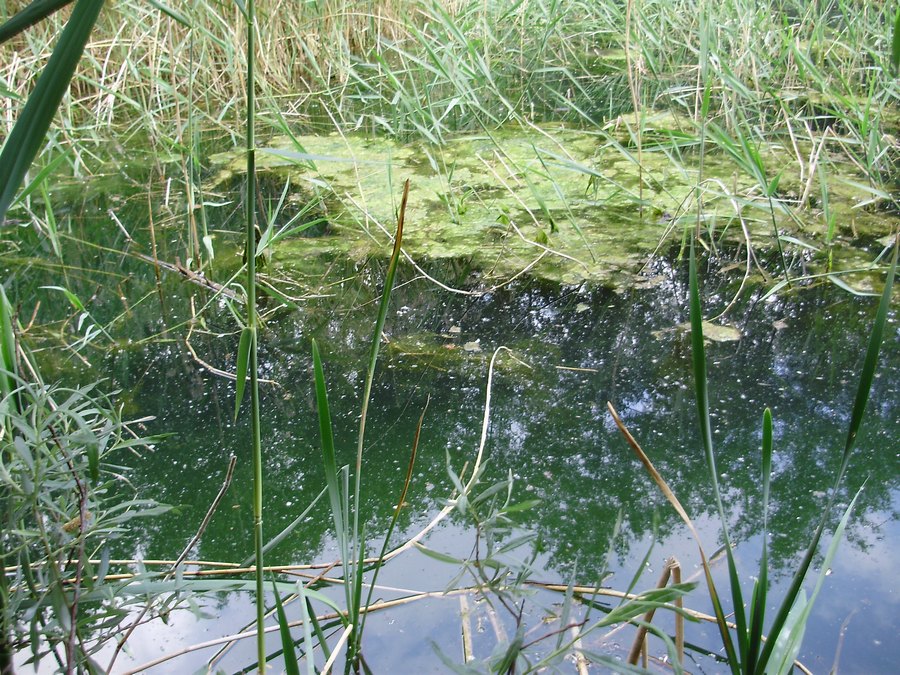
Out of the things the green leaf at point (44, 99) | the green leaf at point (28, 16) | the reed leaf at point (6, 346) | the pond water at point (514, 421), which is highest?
the green leaf at point (28, 16)

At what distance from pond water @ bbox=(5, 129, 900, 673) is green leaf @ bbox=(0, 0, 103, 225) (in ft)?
1.84

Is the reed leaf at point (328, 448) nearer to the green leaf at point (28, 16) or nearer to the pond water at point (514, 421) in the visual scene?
the pond water at point (514, 421)

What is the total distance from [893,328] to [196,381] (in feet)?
4.46

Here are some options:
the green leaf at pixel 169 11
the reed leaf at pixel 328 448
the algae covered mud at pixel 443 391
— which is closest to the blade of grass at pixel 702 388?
the algae covered mud at pixel 443 391

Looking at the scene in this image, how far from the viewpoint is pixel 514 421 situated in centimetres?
143

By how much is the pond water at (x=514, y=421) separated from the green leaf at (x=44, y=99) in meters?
0.56

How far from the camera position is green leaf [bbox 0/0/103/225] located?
1.49 feet

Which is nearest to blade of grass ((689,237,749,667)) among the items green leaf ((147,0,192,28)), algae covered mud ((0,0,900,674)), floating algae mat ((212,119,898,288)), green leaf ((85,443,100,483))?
algae covered mud ((0,0,900,674))

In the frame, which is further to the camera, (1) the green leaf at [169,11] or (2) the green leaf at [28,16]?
(1) the green leaf at [169,11]

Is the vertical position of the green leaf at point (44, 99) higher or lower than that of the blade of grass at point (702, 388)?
higher

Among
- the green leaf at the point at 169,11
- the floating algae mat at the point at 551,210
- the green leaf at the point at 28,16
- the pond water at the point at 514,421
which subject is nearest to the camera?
the green leaf at the point at 28,16

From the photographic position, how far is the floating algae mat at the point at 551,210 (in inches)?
80.0

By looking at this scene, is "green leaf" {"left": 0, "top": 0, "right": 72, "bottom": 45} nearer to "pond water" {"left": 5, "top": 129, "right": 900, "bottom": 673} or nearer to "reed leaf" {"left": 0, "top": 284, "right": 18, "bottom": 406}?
"reed leaf" {"left": 0, "top": 284, "right": 18, "bottom": 406}

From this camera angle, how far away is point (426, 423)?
56.5 inches
